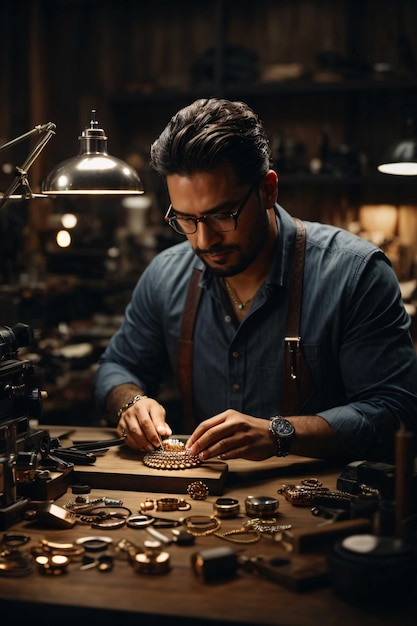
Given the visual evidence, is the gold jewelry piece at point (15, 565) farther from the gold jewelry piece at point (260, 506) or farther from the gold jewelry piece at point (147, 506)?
the gold jewelry piece at point (260, 506)

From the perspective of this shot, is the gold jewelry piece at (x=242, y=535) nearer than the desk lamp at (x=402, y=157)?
Yes

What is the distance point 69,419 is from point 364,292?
2.89 m

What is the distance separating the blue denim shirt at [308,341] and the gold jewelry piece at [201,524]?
2.05ft

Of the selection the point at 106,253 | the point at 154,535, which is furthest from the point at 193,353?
the point at 106,253

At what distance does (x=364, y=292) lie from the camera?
9.11 feet

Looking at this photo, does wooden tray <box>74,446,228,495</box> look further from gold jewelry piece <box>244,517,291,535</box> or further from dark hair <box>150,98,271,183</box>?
dark hair <box>150,98,271,183</box>

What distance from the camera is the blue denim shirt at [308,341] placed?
2.63 metres

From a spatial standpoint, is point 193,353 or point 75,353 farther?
point 75,353

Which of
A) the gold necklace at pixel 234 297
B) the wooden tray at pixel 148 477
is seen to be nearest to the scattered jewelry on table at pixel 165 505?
the wooden tray at pixel 148 477

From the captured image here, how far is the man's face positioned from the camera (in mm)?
2611

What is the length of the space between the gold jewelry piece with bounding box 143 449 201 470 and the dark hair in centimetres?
83

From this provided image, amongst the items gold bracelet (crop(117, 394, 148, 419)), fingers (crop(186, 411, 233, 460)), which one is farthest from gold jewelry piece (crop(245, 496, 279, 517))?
gold bracelet (crop(117, 394, 148, 419))

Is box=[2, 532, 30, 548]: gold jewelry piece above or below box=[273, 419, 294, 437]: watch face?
below

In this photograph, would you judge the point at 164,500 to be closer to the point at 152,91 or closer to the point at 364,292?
the point at 364,292
